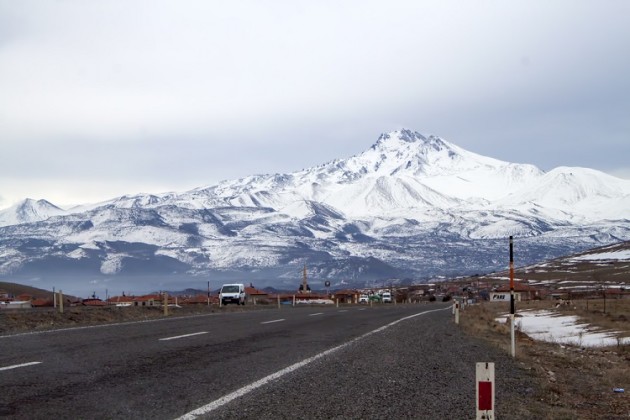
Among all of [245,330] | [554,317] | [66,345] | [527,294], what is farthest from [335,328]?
[527,294]

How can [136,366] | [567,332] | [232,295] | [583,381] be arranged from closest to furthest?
[136,366] → [583,381] → [567,332] → [232,295]

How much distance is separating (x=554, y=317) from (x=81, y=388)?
46.6 metres

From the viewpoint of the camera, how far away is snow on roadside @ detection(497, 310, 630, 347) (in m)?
30.9

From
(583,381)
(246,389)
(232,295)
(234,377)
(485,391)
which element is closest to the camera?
(485,391)

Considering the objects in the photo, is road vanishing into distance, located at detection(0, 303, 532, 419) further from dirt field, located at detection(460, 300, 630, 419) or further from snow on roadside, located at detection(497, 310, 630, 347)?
snow on roadside, located at detection(497, 310, 630, 347)

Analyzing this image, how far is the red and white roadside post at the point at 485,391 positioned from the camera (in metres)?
8.70

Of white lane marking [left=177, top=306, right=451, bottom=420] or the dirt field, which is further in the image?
the dirt field

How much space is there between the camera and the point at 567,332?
39.0 m

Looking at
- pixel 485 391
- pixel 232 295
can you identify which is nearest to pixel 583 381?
pixel 485 391

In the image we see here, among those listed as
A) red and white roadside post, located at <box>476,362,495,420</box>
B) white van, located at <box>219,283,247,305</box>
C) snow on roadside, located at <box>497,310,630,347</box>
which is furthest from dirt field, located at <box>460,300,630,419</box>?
white van, located at <box>219,283,247,305</box>

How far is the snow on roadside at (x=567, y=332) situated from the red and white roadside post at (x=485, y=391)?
21093mm

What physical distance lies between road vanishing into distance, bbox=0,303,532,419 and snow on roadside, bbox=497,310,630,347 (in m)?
13.1

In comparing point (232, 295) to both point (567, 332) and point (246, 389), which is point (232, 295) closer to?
point (567, 332)

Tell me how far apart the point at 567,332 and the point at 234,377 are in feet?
99.5
